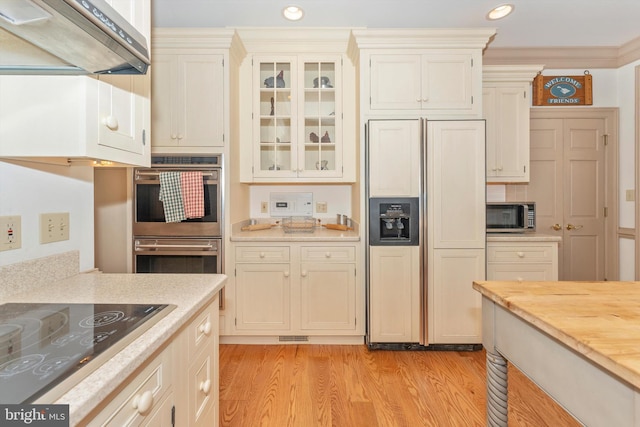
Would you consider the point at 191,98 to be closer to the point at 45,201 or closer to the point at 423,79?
the point at 45,201

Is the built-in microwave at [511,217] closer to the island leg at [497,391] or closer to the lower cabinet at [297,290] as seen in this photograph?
the lower cabinet at [297,290]

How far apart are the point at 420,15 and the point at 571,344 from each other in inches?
102

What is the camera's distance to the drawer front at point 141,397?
0.65 metres

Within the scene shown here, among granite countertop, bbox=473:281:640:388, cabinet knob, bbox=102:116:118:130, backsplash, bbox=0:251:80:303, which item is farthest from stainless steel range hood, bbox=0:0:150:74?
granite countertop, bbox=473:281:640:388

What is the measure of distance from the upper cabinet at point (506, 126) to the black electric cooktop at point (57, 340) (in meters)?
2.95

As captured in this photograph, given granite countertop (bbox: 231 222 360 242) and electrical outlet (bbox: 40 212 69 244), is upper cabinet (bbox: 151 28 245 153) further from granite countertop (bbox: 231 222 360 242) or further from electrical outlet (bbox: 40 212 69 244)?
electrical outlet (bbox: 40 212 69 244)

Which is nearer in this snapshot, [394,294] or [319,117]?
[394,294]

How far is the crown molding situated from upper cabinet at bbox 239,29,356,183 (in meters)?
1.55

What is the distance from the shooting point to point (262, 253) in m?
2.62

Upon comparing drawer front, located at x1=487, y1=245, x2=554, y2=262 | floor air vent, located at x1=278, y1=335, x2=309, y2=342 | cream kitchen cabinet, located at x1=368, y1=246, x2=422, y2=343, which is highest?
drawer front, located at x1=487, y1=245, x2=554, y2=262

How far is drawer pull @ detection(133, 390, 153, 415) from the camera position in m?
0.73

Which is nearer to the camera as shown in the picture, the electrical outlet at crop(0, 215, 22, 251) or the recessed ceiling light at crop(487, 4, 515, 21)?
the electrical outlet at crop(0, 215, 22, 251)

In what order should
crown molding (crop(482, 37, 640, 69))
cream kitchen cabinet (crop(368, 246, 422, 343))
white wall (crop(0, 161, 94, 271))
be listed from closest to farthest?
1. white wall (crop(0, 161, 94, 271))
2. cream kitchen cabinet (crop(368, 246, 422, 343))
3. crown molding (crop(482, 37, 640, 69))

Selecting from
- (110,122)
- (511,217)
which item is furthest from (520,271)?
(110,122)
